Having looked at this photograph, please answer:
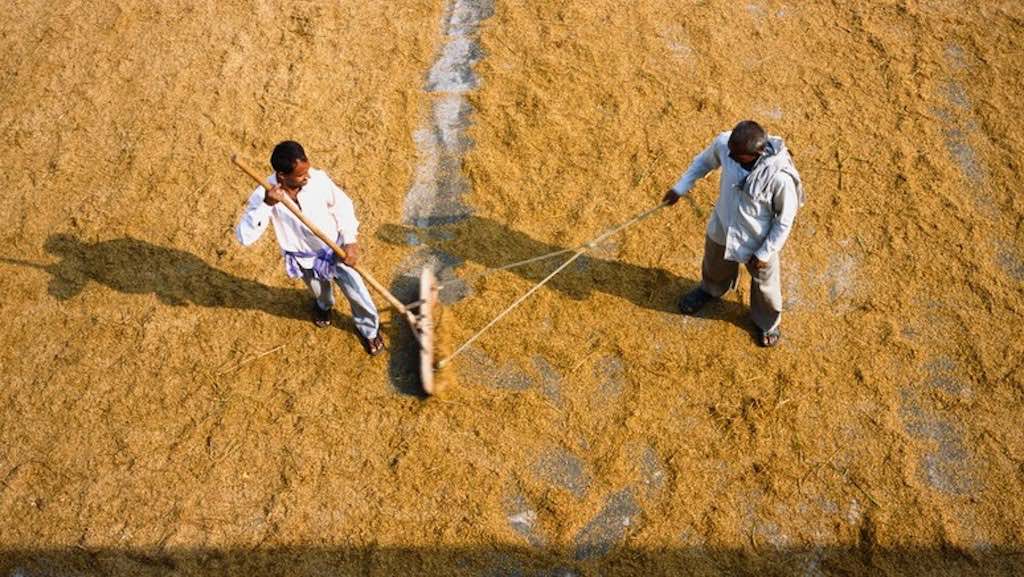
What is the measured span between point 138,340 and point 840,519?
4.77 m

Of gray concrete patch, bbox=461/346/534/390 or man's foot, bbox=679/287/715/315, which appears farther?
man's foot, bbox=679/287/715/315

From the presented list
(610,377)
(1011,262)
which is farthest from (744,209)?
(1011,262)

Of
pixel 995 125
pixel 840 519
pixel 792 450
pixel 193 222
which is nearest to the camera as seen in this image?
pixel 840 519

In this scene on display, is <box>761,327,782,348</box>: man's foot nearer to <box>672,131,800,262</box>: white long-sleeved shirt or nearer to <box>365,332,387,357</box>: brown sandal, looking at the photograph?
<box>672,131,800,262</box>: white long-sleeved shirt

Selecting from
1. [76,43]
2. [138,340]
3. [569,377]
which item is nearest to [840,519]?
[569,377]

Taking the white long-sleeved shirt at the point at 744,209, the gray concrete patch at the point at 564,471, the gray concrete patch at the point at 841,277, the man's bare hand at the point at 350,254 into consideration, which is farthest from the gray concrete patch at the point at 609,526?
the gray concrete patch at the point at 841,277

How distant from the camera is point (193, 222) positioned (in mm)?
5707

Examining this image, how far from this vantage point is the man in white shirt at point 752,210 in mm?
3840

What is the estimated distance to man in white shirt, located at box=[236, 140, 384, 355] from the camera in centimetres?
371

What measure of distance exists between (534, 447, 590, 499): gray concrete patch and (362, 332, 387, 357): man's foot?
1.38 metres

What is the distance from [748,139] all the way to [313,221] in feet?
7.96

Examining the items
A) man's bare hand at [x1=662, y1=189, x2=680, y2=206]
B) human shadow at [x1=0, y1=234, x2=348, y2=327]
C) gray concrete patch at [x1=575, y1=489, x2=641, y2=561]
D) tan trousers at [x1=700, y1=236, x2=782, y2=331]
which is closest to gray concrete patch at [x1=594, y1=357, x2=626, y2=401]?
gray concrete patch at [x1=575, y1=489, x2=641, y2=561]

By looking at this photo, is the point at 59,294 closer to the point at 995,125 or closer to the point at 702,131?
the point at 702,131

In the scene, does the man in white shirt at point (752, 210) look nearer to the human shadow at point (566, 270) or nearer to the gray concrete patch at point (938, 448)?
the human shadow at point (566, 270)
